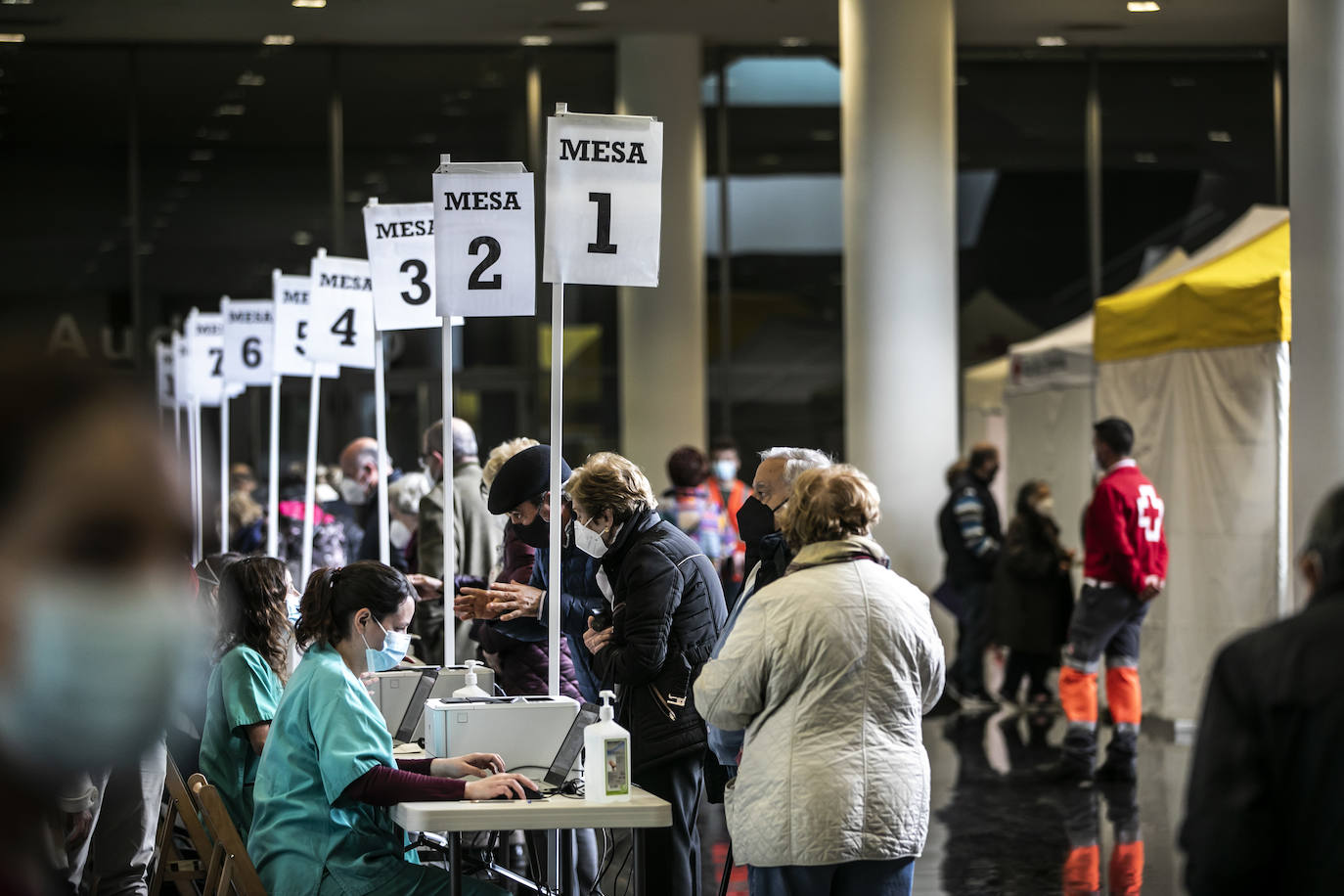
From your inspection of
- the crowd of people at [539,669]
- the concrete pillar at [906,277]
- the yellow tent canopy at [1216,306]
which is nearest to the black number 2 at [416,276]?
the crowd of people at [539,669]

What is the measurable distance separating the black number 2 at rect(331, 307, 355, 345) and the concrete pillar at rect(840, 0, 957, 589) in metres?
4.40

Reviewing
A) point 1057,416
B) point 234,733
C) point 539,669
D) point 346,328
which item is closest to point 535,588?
point 539,669

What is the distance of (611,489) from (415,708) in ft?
2.95

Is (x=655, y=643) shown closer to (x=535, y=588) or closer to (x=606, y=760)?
(x=606, y=760)

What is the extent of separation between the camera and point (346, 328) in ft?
24.8

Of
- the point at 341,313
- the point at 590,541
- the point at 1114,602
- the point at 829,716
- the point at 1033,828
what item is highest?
the point at 341,313

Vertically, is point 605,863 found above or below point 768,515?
below

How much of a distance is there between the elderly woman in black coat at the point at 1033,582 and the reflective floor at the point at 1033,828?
2.60 feet

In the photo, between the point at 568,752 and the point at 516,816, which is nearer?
the point at 516,816

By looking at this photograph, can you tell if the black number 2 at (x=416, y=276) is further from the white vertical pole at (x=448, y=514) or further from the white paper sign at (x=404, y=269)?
the white vertical pole at (x=448, y=514)

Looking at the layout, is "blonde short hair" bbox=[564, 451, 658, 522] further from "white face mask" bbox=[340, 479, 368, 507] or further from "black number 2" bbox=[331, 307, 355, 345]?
"white face mask" bbox=[340, 479, 368, 507]

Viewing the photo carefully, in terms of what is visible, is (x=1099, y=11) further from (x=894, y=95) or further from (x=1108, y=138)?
(x=894, y=95)

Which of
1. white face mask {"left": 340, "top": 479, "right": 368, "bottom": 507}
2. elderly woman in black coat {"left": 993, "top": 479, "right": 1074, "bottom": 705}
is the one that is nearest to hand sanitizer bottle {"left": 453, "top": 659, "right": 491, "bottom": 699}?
white face mask {"left": 340, "top": 479, "right": 368, "bottom": 507}

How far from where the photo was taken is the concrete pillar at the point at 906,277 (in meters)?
10.9
